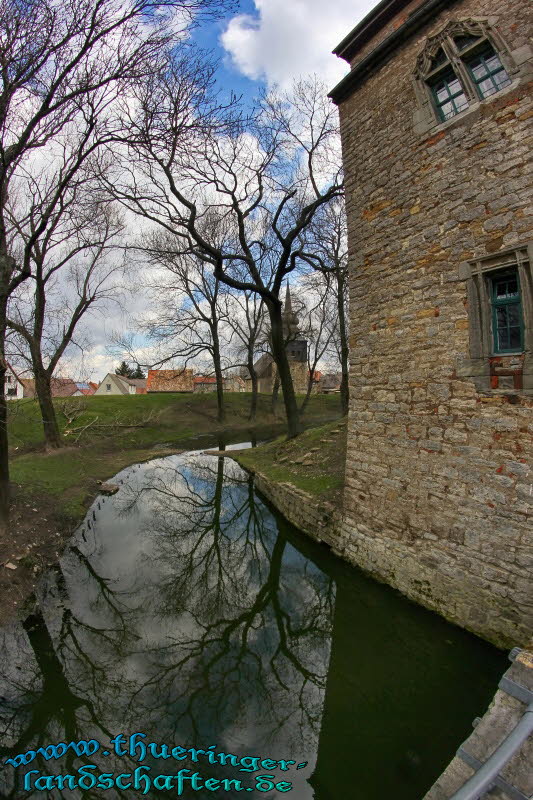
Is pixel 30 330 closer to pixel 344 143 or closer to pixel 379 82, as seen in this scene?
→ pixel 344 143

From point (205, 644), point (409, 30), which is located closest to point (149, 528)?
point (205, 644)

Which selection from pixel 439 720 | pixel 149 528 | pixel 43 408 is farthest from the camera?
pixel 43 408

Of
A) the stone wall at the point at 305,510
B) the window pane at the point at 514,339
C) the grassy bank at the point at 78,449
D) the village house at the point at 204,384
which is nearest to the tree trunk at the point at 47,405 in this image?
the grassy bank at the point at 78,449

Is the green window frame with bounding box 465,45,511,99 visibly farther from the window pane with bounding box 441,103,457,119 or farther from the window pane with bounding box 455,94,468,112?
the window pane with bounding box 441,103,457,119

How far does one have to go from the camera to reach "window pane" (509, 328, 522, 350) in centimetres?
463

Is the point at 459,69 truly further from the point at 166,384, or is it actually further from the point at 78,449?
the point at 166,384

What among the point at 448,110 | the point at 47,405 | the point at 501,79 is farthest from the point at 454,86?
the point at 47,405

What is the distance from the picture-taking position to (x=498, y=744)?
6.93ft

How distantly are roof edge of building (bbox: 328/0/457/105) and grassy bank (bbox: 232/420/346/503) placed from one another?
790 cm

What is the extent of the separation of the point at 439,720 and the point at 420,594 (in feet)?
6.00

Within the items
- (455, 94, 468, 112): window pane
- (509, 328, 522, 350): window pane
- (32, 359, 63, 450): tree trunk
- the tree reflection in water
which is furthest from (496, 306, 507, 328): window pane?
(32, 359, 63, 450): tree trunk

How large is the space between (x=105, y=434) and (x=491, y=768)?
62.1ft

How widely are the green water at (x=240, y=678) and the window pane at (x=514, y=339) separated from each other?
3.66 metres

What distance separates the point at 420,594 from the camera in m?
5.39
